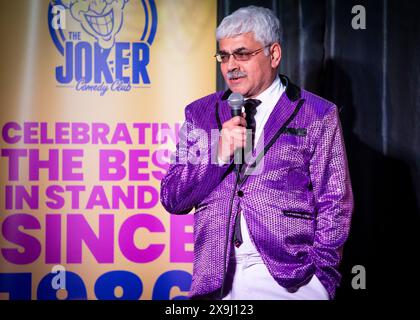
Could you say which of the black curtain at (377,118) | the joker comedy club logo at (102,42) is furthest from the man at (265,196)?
the joker comedy club logo at (102,42)

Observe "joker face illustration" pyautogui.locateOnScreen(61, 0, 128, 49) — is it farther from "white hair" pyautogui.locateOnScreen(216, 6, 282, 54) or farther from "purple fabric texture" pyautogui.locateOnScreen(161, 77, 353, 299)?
"purple fabric texture" pyautogui.locateOnScreen(161, 77, 353, 299)

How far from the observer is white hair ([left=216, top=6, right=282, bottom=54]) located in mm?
1781

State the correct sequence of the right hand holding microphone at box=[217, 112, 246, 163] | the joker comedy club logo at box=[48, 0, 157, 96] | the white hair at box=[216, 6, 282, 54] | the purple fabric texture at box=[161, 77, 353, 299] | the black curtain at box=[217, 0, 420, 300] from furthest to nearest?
the joker comedy club logo at box=[48, 0, 157, 96], the black curtain at box=[217, 0, 420, 300], the white hair at box=[216, 6, 282, 54], the purple fabric texture at box=[161, 77, 353, 299], the right hand holding microphone at box=[217, 112, 246, 163]

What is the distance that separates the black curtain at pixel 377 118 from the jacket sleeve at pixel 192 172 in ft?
4.05

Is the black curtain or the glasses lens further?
the black curtain

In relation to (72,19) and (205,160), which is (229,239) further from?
(72,19)

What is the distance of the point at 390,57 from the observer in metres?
2.81

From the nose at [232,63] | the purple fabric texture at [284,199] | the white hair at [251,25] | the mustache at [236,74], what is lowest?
the purple fabric texture at [284,199]

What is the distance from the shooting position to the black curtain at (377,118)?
2.80 m

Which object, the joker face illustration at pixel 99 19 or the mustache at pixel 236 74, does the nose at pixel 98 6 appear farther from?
the mustache at pixel 236 74

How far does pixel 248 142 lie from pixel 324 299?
58 centimetres

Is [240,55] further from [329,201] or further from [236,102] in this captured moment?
[329,201]

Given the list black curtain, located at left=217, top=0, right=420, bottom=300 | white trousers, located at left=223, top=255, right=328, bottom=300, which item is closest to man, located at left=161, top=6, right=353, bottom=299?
white trousers, located at left=223, top=255, right=328, bottom=300

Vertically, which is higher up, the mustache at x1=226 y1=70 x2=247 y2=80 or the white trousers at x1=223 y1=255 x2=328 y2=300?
the mustache at x1=226 y1=70 x2=247 y2=80
